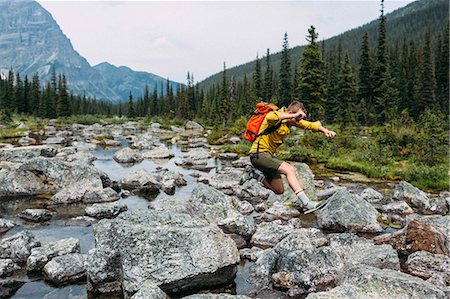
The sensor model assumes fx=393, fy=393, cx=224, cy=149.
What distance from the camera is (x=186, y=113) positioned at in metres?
96.6

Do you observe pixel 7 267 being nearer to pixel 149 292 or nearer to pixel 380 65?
pixel 149 292

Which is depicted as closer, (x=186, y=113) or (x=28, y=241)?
(x=28, y=241)

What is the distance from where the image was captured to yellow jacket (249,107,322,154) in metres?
8.09

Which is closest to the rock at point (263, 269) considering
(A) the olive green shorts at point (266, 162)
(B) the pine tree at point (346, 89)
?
(A) the olive green shorts at point (266, 162)

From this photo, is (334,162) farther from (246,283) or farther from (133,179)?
(246,283)

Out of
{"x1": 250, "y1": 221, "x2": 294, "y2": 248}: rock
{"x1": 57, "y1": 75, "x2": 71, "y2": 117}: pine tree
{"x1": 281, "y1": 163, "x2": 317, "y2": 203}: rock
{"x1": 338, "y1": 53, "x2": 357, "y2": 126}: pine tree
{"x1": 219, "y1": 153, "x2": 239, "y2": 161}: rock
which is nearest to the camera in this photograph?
{"x1": 250, "y1": 221, "x2": 294, "y2": 248}: rock

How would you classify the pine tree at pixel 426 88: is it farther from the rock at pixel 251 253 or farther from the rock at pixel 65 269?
the rock at pixel 65 269

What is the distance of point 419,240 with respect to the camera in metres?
9.68

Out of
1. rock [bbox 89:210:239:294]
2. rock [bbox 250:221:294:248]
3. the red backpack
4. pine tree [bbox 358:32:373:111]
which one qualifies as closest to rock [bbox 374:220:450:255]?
rock [bbox 250:221:294:248]

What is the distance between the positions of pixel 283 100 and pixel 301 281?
70765 millimetres

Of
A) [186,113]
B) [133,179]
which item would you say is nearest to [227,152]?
[133,179]

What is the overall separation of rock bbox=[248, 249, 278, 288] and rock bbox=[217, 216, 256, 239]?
2052mm

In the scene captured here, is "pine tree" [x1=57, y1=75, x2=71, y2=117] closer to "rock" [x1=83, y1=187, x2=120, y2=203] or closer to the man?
"rock" [x1=83, y1=187, x2=120, y2=203]

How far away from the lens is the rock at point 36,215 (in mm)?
12227
